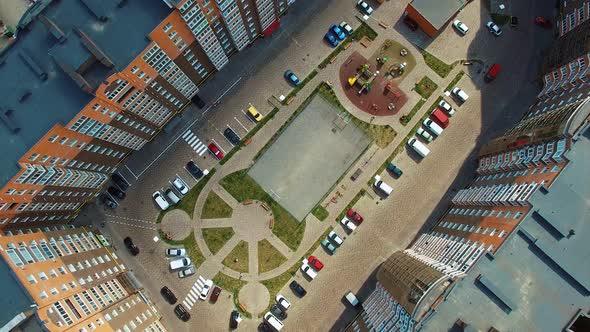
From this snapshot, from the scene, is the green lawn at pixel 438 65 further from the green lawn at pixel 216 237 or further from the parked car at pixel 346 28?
the green lawn at pixel 216 237

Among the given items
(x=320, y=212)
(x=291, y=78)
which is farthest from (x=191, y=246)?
(x=291, y=78)

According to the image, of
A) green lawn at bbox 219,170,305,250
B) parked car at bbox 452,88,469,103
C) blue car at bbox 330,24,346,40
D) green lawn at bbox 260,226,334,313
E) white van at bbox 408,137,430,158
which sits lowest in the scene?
green lawn at bbox 260,226,334,313

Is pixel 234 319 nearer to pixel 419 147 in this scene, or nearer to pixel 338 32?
pixel 419 147

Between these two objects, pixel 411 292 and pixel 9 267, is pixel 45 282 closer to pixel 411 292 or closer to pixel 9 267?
pixel 9 267

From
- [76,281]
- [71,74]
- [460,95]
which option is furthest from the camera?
[460,95]

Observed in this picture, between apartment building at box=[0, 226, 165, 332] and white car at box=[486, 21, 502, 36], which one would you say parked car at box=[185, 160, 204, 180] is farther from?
white car at box=[486, 21, 502, 36]

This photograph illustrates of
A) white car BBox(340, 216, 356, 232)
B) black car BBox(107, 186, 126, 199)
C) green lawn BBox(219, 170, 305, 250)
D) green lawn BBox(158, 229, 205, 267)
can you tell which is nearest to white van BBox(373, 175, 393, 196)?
white car BBox(340, 216, 356, 232)
